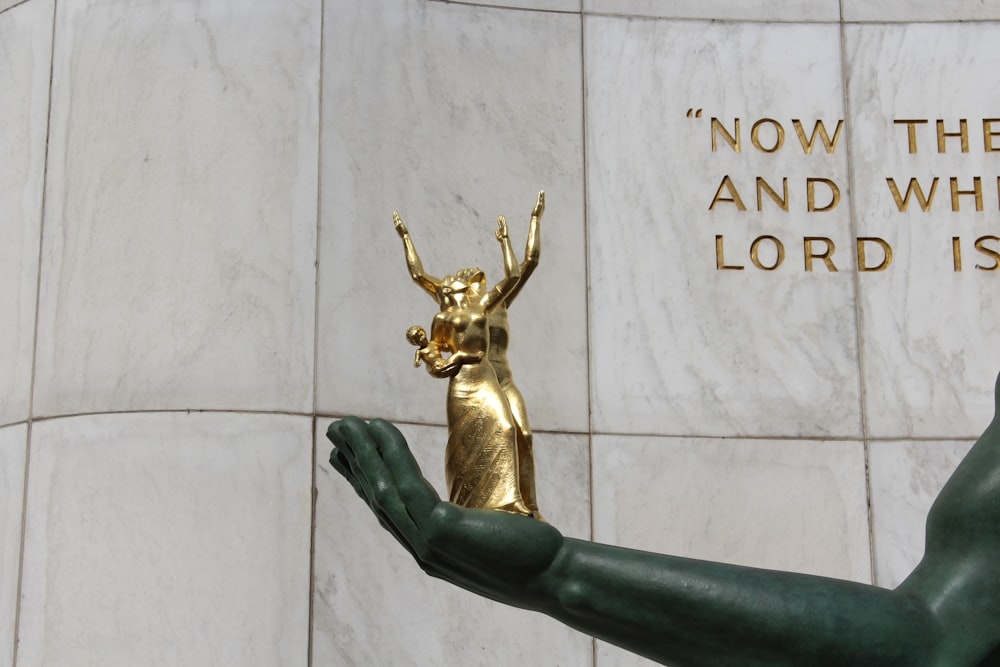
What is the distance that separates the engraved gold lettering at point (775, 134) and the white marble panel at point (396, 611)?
7.17 ft

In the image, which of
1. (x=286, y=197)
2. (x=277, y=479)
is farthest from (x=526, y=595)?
(x=286, y=197)

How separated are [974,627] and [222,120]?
5.40 meters

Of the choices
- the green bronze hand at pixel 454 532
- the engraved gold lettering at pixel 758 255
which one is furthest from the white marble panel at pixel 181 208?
the green bronze hand at pixel 454 532

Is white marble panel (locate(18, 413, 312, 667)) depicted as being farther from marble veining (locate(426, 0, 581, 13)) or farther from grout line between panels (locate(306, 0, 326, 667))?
marble veining (locate(426, 0, 581, 13))

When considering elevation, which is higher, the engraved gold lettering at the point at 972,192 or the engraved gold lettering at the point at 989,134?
the engraved gold lettering at the point at 989,134

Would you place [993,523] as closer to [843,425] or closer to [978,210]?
[843,425]

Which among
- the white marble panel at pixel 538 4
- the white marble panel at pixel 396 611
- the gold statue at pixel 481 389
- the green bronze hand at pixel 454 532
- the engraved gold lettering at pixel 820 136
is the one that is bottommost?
the white marble panel at pixel 396 611

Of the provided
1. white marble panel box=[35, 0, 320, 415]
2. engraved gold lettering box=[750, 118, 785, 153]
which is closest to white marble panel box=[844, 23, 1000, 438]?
engraved gold lettering box=[750, 118, 785, 153]

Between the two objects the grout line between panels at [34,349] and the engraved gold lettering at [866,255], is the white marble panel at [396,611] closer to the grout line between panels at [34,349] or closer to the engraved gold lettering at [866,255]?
the grout line between panels at [34,349]

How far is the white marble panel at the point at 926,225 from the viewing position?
26.3 ft

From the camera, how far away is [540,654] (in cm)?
747

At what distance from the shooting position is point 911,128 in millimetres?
8453

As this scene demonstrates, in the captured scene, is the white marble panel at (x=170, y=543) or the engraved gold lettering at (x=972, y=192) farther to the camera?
the engraved gold lettering at (x=972, y=192)

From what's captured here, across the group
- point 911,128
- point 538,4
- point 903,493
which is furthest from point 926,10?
point 903,493
